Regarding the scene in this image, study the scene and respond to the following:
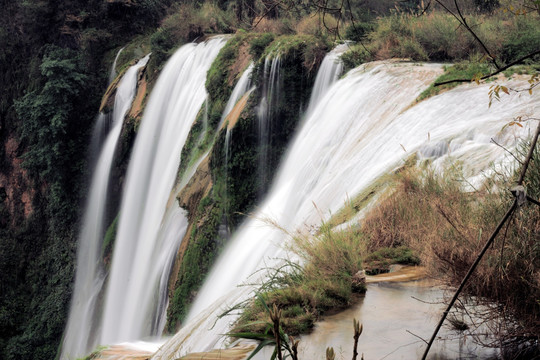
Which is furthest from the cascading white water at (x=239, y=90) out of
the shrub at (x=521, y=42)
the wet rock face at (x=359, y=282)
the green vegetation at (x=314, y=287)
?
the wet rock face at (x=359, y=282)

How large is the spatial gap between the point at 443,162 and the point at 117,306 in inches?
442

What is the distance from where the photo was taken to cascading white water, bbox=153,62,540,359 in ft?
18.2

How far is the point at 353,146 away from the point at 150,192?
8737 mm

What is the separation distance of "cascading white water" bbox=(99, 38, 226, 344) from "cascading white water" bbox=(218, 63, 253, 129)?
5.94ft

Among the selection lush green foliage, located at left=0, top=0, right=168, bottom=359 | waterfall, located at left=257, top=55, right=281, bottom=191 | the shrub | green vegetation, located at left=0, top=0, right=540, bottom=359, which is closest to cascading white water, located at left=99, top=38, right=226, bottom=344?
green vegetation, located at left=0, top=0, right=540, bottom=359

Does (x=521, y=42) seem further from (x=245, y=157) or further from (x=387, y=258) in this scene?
(x=387, y=258)

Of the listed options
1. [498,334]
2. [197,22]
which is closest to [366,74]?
[498,334]

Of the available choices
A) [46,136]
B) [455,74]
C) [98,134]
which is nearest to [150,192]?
[98,134]

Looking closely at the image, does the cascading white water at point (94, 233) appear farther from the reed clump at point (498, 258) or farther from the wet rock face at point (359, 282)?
the reed clump at point (498, 258)

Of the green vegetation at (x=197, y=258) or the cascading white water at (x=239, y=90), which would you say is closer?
the green vegetation at (x=197, y=258)

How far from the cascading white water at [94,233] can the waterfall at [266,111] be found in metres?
7.93

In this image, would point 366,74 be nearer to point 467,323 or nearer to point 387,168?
point 387,168

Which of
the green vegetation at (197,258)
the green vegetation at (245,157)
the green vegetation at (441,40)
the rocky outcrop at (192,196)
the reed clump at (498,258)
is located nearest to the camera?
the reed clump at (498,258)

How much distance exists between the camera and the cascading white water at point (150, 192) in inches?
504
